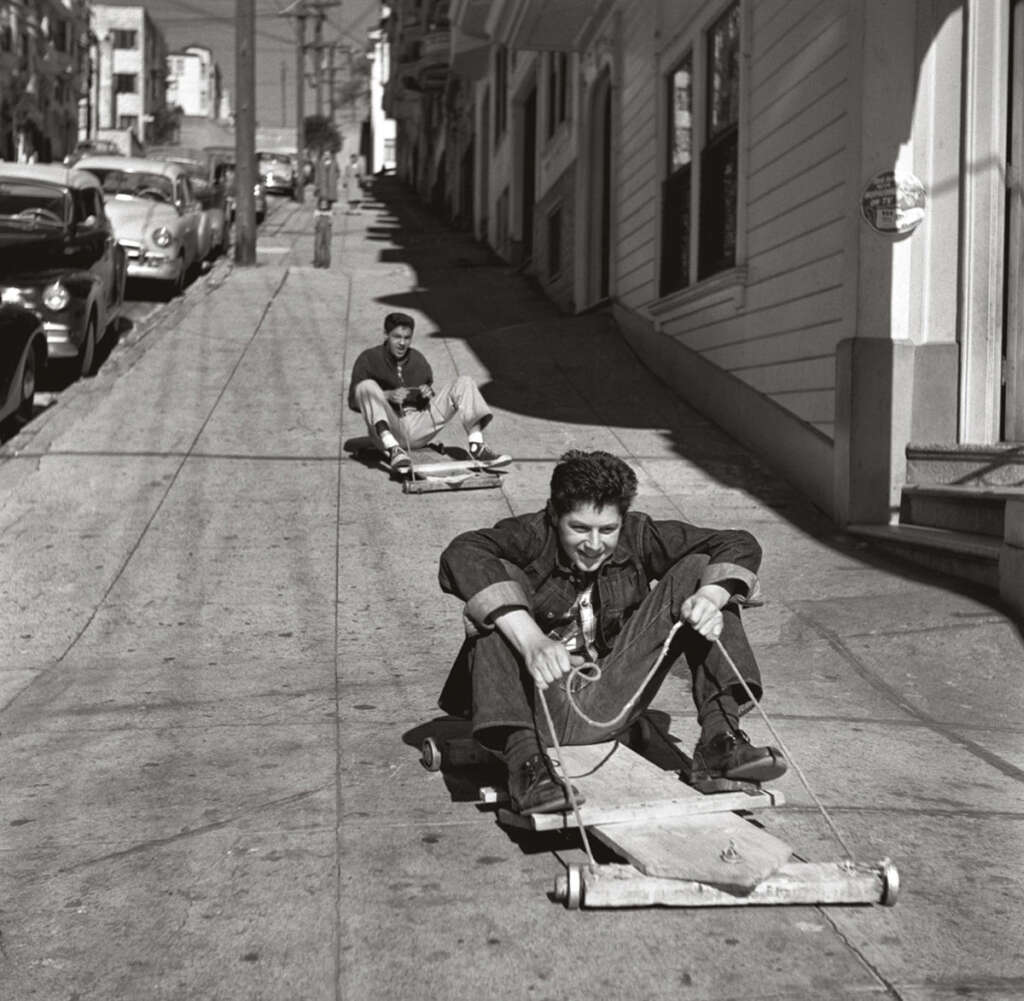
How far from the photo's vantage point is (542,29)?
18641mm

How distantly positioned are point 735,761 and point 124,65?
354ft

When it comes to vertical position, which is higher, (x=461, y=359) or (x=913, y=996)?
(x=461, y=359)

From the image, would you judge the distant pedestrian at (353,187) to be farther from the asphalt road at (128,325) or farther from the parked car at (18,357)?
the parked car at (18,357)

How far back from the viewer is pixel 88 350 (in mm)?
14211

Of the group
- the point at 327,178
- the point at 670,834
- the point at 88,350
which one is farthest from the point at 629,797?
the point at 327,178

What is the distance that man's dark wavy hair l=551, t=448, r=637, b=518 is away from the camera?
433 cm

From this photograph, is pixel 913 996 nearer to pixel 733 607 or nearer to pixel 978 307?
pixel 733 607

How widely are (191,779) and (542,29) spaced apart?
15.3 m

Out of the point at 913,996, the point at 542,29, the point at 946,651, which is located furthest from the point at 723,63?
the point at 913,996

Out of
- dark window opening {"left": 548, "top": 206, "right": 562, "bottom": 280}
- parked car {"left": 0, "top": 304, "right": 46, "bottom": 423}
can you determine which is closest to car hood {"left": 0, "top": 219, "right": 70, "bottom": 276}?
parked car {"left": 0, "top": 304, "right": 46, "bottom": 423}

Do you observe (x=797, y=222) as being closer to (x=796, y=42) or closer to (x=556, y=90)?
(x=796, y=42)

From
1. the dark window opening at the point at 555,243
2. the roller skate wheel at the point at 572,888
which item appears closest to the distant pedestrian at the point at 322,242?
the dark window opening at the point at 555,243

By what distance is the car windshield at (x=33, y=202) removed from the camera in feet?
50.5

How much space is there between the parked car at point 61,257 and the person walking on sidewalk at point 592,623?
9.60m
